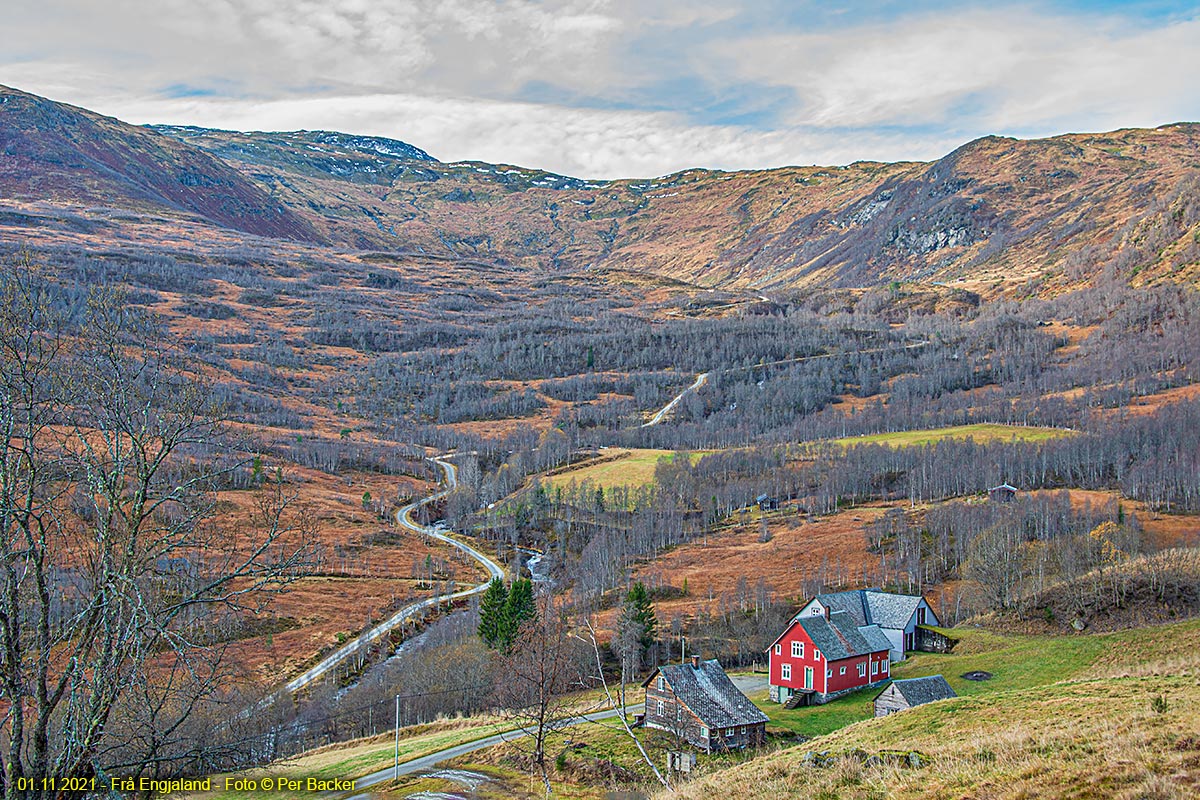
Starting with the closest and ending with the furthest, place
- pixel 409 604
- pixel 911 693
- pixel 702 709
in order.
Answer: pixel 911 693 < pixel 702 709 < pixel 409 604

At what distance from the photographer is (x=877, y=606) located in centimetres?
7181

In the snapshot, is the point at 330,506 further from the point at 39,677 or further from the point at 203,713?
the point at 39,677

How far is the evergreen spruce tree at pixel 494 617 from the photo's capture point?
236 ft

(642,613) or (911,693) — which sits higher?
(911,693)

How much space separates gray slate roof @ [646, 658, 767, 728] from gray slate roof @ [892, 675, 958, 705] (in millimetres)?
7798

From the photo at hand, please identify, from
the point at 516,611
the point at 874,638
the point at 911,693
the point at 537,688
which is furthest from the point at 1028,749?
the point at 516,611

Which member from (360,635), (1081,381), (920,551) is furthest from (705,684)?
(1081,381)

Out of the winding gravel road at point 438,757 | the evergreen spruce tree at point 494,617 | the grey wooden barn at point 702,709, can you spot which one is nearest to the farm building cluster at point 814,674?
the grey wooden barn at point 702,709

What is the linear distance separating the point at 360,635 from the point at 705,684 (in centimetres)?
4904

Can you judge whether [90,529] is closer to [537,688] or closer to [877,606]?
[537,688]

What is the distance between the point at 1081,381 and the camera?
199m

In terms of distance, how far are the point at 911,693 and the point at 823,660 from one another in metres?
10.9

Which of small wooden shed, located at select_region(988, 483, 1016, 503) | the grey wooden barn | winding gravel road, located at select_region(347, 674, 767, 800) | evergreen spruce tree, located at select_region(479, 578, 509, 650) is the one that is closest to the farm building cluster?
the grey wooden barn

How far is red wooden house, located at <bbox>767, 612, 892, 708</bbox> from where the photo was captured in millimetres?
55594
